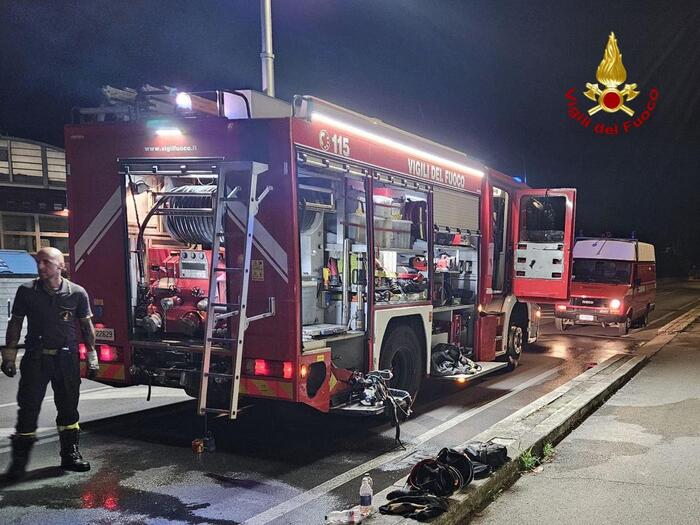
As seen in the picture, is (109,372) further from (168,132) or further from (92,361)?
(168,132)

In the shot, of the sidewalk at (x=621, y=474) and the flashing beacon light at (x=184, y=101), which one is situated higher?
the flashing beacon light at (x=184, y=101)

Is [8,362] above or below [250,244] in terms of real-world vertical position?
below

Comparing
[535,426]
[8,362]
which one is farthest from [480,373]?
[8,362]

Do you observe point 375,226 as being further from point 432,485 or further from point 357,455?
point 432,485

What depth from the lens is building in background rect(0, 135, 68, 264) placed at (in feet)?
62.1

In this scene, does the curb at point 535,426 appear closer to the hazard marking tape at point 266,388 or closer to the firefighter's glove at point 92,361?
the hazard marking tape at point 266,388

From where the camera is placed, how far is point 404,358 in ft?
24.2

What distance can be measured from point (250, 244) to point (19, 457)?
277cm

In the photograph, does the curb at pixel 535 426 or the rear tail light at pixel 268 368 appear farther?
the rear tail light at pixel 268 368

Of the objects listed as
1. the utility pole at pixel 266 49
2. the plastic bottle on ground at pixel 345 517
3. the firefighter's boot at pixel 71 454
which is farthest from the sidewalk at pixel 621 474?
the utility pole at pixel 266 49

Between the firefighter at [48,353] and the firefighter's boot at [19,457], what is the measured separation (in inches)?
0.6

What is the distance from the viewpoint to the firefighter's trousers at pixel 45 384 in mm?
5281

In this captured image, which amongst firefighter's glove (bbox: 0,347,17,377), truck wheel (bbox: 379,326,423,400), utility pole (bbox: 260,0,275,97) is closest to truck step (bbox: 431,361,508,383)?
truck wheel (bbox: 379,326,423,400)

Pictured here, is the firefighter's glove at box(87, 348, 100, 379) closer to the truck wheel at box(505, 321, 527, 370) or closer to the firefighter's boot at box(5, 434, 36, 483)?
the firefighter's boot at box(5, 434, 36, 483)
